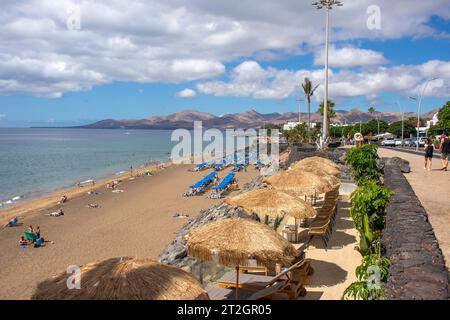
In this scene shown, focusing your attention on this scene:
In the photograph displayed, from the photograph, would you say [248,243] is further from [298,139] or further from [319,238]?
[298,139]

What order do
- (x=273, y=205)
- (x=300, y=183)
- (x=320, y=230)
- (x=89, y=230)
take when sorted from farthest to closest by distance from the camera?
(x=89, y=230)
(x=300, y=183)
(x=320, y=230)
(x=273, y=205)

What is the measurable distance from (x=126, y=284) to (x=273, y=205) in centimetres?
536

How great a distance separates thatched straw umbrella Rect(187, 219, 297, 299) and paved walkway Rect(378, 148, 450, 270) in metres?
2.55

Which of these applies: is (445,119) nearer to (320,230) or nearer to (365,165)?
(365,165)

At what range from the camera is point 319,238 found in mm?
10562

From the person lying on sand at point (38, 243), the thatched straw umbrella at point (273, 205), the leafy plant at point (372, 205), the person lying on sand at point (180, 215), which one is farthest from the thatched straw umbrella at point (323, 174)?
the person lying on sand at point (38, 243)

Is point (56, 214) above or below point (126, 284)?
below

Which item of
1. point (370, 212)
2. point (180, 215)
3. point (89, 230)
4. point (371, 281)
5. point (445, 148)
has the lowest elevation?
point (89, 230)

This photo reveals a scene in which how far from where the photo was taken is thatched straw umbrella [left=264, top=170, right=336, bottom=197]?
11.7m

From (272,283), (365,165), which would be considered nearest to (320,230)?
(272,283)

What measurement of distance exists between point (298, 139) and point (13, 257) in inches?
1908

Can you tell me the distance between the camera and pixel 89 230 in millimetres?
18641
